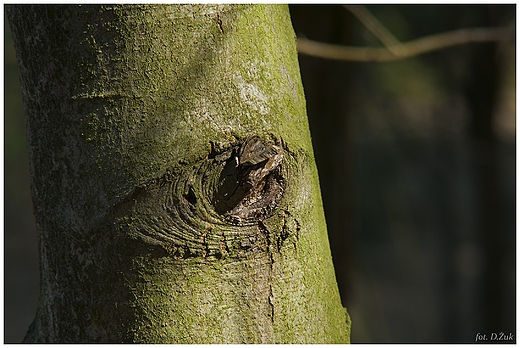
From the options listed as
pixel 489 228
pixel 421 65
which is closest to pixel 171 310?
pixel 489 228

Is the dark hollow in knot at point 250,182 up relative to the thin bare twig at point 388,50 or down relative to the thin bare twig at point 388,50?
down

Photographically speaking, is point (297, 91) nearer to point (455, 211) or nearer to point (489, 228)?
point (489, 228)

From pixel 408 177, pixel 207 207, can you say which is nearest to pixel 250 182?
pixel 207 207

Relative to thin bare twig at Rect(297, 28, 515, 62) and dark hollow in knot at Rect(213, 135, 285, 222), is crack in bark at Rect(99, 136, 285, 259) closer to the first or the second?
dark hollow in knot at Rect(213, 135, 285, 222)

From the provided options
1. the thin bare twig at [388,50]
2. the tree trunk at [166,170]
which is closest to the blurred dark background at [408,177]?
the thin bare twig at [388,50]

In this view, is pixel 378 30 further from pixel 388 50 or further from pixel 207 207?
pixel 207 207

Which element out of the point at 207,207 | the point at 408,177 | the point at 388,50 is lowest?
the point at 408,177

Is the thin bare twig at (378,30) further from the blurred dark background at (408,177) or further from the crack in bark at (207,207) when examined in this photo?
the crack in bark at (207,207)
